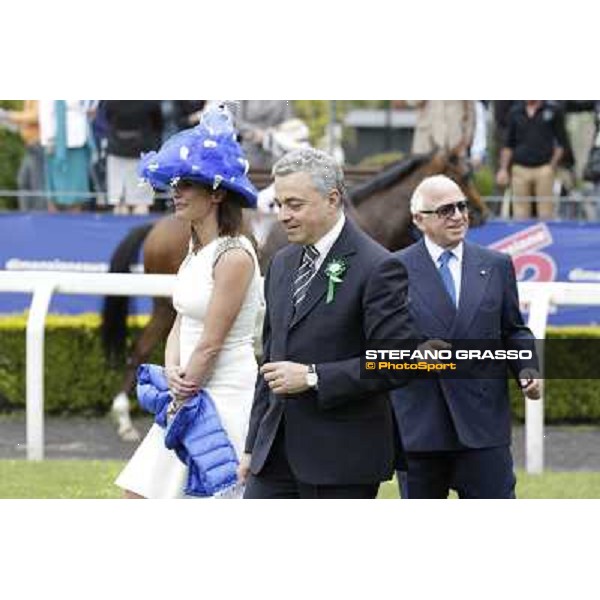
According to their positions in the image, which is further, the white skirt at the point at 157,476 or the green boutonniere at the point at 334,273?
the white skirt at the point at 157,476

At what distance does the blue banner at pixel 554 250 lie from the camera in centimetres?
1062

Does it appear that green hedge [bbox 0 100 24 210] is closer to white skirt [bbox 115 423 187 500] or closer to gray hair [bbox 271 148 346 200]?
white skirt [bbox 115 423 187 500]

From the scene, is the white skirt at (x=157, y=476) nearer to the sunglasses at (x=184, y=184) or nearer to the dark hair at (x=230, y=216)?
the dark hair at (x=230, y=216)

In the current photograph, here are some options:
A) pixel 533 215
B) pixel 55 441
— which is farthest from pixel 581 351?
pixel 55 441

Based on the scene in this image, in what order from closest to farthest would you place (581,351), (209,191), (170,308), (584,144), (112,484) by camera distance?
(209,191) < (112,484) < (581,351) < (170,308) < (584,144)

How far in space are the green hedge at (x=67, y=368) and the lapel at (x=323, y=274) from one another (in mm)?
5608

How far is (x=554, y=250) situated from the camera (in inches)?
421

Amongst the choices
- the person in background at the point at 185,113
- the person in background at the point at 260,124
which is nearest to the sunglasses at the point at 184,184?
the person in background at the point at 185,113

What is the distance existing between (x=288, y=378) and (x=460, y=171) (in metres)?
6.20

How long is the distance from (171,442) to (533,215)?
5.77 metres

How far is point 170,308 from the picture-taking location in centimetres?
1093

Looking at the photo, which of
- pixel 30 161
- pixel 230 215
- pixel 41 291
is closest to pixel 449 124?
pixel 30 161

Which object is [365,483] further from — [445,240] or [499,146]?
[499,146]

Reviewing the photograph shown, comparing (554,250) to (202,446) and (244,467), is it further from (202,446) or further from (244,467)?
(244,467)
